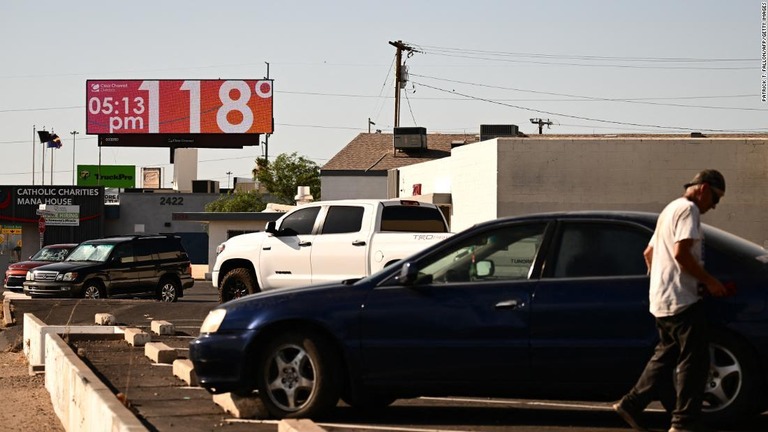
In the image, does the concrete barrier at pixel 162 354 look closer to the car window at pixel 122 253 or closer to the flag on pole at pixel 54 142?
the car window at pixel 122 253

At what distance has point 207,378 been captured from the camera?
926cm

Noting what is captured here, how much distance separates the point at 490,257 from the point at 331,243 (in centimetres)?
981

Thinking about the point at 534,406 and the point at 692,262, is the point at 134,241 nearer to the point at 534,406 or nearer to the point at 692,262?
the point at 534,406

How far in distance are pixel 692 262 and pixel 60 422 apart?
7456 mm

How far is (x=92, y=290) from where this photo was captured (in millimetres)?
29734

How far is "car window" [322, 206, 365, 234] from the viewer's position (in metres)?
18.7

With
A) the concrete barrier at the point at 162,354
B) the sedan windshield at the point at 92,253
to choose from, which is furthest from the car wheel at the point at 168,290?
the concrete barrier at the point at 162,354

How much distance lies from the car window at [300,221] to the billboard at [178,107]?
50.7m

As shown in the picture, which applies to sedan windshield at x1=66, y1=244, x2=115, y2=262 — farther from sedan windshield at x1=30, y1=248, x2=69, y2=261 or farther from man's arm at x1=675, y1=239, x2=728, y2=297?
man's arm at x1=675, y1=239, x2=728, y2=297

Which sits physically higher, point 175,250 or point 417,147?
point 417,147

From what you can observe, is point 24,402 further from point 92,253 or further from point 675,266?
point 92,253

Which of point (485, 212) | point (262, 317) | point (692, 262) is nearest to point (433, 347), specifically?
point (262, 317)

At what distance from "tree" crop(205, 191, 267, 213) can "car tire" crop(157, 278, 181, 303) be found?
1596 inches

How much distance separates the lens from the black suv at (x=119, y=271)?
2952 centimetres
